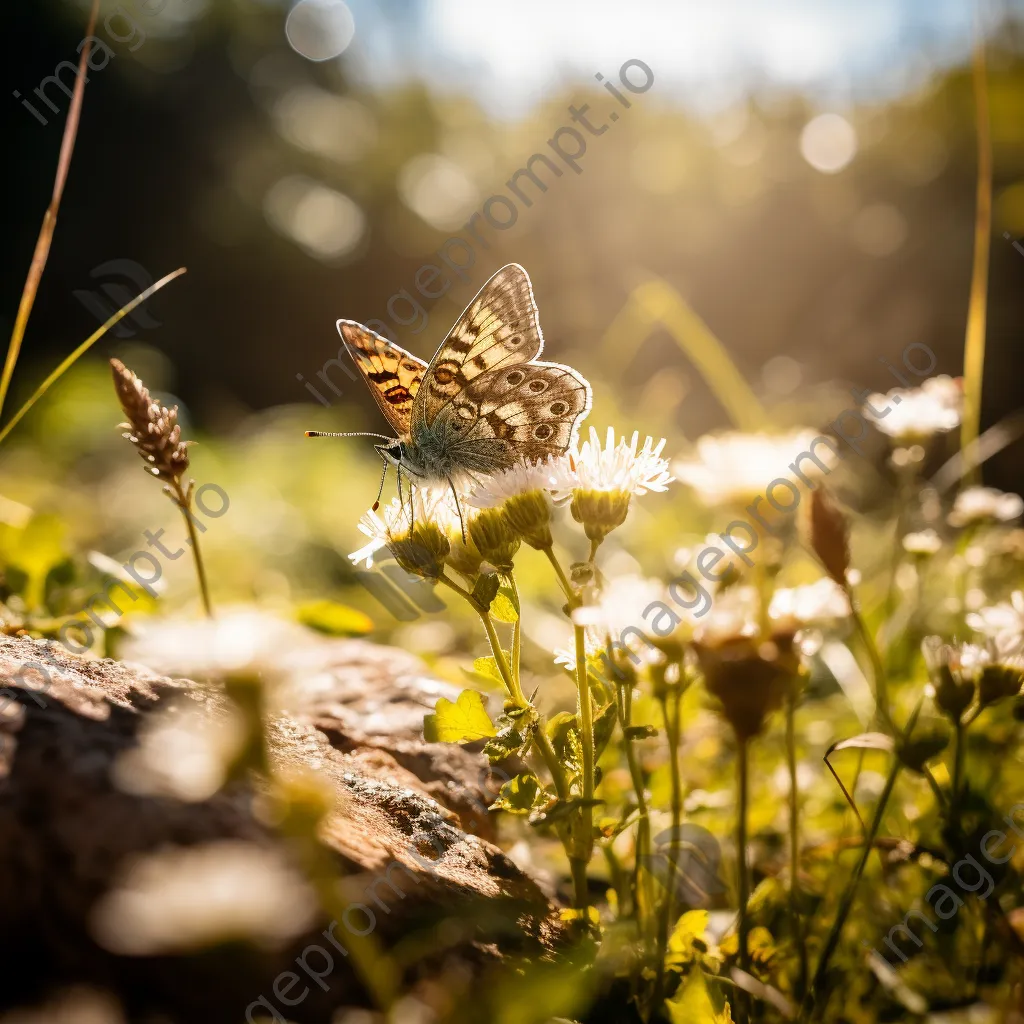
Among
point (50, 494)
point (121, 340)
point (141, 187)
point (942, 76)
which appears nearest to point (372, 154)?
point (141, 187)

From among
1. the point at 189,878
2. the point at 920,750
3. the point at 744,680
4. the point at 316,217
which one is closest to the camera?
the point at 189,878

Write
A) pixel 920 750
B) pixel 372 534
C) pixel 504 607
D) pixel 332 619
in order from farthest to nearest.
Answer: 1. pixel 332 619
2. pixel 372 534
3. pixel 504 607
4. pixel 920 750

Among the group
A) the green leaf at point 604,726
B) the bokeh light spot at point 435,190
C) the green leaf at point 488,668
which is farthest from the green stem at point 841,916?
the bokeh light spot at point 435,190

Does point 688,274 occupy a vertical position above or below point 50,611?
above

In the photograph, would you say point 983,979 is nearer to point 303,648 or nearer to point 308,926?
point 308,926

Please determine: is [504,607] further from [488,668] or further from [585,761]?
[585,761]

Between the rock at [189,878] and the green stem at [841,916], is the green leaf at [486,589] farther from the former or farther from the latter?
the green stem at [841,916]

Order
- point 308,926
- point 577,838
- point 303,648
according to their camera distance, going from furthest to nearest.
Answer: point 303,648, point 577,838, point 308,926

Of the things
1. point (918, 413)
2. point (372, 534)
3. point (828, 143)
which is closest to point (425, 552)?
point (372, 534)
